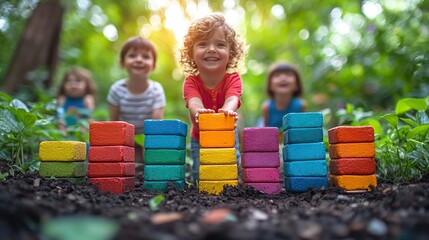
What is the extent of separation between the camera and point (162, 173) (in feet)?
8.89

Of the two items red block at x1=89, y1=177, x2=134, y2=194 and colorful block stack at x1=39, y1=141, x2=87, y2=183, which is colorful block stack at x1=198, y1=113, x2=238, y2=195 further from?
colorful block stack at x1=39, y1=141, x2=87, y2=183

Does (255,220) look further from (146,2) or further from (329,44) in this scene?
(146,2)

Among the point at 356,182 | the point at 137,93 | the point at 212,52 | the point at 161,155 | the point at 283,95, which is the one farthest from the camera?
the point at 283,95

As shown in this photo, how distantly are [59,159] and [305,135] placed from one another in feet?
5.53

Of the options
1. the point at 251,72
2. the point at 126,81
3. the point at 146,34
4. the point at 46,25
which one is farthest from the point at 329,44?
the point at 146,34

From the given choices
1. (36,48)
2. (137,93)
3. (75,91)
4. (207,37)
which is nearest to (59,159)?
(207,37)

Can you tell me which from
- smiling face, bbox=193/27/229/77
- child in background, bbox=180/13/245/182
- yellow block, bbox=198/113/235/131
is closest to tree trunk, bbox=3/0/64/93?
child in background, bbox=180/13/245/182

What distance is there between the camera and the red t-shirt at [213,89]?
315 cm

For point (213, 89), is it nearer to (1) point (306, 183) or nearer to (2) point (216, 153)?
(2) point (216, 153)

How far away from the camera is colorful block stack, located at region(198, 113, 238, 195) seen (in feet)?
8.73

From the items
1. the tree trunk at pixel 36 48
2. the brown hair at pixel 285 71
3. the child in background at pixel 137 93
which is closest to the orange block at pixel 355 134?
the child in background at pixel 137 93

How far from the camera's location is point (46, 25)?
20.3 ft

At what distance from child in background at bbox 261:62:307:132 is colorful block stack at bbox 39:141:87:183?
3060 mm

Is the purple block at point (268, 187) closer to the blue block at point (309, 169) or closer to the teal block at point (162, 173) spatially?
the blue block at point (309, 169)
